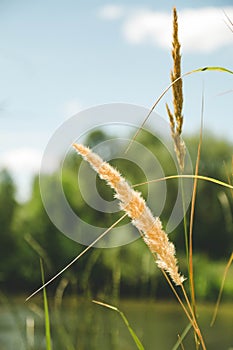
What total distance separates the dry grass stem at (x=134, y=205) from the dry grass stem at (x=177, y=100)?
0.15m

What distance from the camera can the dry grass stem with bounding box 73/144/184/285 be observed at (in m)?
0.81

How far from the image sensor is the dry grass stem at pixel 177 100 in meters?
0.94

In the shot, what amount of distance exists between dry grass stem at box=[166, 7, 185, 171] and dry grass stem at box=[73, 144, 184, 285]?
15 centimetres

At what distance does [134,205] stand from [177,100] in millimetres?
204

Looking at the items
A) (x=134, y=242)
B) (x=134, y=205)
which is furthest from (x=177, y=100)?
(x=134, y=242)

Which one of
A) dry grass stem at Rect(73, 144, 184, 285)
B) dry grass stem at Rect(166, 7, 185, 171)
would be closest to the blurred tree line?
dry grass stem at Rect(166, 7, 185, 171)

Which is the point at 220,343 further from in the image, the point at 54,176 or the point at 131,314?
the point at 54,176

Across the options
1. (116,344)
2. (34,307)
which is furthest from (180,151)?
(34,307)

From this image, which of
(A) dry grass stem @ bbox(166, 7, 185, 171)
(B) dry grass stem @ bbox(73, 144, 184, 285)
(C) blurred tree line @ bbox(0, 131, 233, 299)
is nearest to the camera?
(B) dry grass stem @ bbox(73, 144, 184, 285)

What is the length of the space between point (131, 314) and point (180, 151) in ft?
43.4

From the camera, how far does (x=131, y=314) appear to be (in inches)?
543

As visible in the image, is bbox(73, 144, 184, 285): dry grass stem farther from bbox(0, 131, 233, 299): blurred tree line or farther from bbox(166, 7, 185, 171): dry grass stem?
bbox(0, 131, 233, 299): blurred tree line

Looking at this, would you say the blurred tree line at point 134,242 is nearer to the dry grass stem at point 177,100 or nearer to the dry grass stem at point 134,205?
the dry grass stem at point 177,100

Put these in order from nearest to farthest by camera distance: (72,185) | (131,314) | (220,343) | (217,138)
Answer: (220,343) → (131,314) → (72,185) → (217,138)
